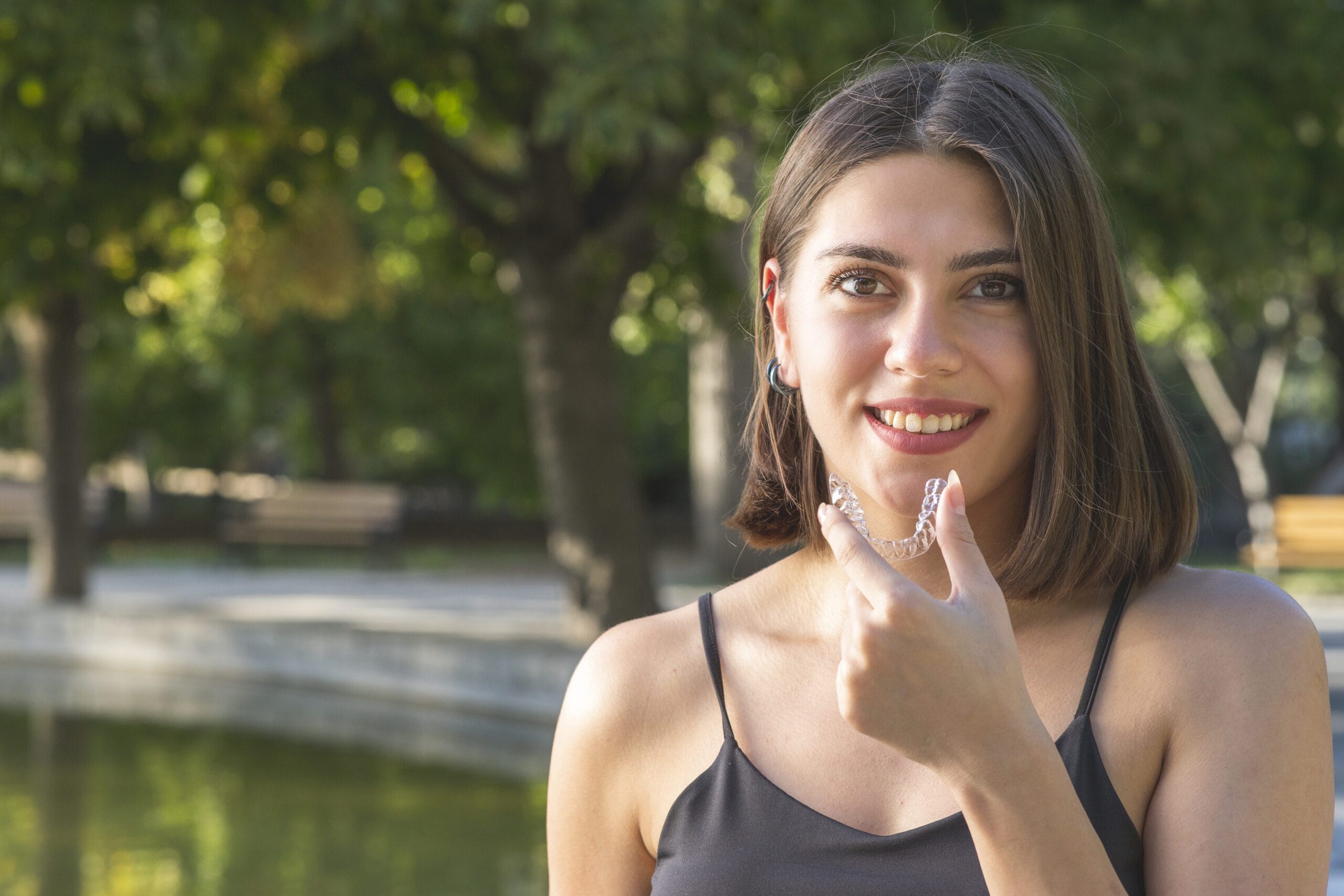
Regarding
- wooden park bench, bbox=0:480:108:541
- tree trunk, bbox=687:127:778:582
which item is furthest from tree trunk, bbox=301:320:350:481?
tree trunk, bbox=687:127:778:582

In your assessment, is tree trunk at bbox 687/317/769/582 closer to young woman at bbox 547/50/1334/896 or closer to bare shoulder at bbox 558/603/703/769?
bare shoulder at bbox 558/603/703/769

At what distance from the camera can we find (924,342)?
1662mm

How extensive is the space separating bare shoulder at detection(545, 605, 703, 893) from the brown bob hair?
45cm

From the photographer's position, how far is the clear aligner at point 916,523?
1698mm

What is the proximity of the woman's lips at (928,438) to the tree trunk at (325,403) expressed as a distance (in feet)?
68.4

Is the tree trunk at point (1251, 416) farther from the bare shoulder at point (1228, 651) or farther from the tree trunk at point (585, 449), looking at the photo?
the bare shoulder at point (1228, 651)

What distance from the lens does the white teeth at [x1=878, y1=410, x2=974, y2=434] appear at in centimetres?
168

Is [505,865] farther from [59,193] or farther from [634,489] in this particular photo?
[59,193]

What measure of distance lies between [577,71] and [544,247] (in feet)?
9.42

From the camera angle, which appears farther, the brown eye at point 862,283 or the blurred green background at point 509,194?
the blurred green background at point 509,194

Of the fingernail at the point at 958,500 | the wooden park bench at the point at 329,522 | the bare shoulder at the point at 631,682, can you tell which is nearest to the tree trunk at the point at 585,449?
the bare shoulder at the point at 631,682

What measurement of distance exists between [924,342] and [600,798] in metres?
0.71

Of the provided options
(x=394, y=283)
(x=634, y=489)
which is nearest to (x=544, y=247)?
(x=634, y=489)

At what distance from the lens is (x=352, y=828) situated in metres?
6.86
